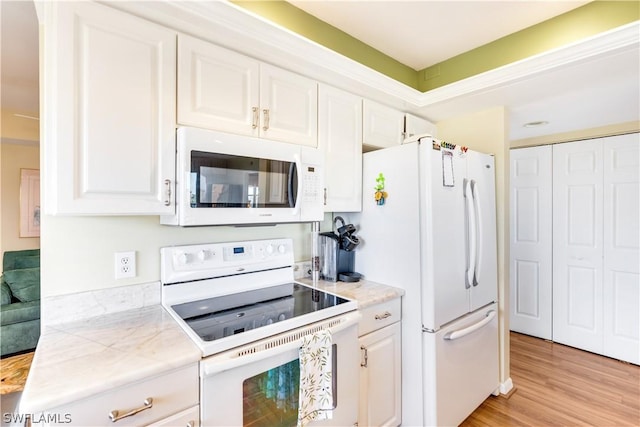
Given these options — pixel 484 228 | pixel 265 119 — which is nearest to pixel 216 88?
pixel 265 119

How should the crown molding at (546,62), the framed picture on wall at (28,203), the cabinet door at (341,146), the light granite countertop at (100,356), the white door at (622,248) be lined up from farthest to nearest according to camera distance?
the framed picture on wall at (28,203)
the white door at (622,248)
the cabinet door at (341,146)
the crown molding at (546,62)
the light granite countertop at (100,356)

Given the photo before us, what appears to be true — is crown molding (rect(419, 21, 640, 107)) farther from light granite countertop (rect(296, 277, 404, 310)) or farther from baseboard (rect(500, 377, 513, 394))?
baseboard (rect(500, 377, 513, 394))

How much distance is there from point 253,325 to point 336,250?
0.88 meters

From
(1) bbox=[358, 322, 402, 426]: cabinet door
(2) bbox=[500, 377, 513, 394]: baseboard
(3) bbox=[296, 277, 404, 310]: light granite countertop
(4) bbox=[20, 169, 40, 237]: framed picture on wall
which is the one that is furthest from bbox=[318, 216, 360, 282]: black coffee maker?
(4) bbox=[20, 169, 40, 237]: framed picture on wall

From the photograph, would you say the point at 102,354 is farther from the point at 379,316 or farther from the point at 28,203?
the point at 28,203

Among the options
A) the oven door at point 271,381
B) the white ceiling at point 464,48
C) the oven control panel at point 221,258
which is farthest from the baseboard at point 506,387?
the white ceiling at point 464,48

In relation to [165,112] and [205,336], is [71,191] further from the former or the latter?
[205,336]

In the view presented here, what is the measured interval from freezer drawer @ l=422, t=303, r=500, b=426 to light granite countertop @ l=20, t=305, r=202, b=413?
135cm

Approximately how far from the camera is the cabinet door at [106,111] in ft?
3.58

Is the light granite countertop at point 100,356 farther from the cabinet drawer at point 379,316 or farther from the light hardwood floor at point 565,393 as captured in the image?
the light hardwood floor at point 565,393

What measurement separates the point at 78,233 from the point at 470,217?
2.13 meters

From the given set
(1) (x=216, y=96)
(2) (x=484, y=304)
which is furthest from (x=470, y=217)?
(1) (x=216, y=96)

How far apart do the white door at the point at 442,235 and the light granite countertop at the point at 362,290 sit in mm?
209

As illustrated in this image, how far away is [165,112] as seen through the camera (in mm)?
1305
